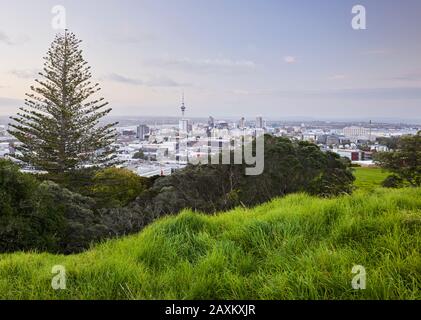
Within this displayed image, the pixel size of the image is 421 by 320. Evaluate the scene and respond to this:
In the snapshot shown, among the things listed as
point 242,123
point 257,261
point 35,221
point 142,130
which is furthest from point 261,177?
point 142,130

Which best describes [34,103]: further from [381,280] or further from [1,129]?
[381,280]

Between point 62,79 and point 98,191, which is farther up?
point 62,79

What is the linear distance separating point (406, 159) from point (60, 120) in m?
16.1

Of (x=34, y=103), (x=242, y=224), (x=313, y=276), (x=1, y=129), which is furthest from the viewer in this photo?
(x=1, y=129)

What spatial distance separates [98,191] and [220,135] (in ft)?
23.3

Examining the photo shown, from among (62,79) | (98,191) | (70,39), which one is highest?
(70,39)

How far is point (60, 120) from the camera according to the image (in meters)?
18.7

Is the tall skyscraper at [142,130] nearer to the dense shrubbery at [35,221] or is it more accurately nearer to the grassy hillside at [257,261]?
the dense shrubbery at [35,221]

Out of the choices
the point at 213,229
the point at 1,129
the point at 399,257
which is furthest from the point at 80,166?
the point at 399,257

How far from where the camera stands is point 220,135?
20375 mm

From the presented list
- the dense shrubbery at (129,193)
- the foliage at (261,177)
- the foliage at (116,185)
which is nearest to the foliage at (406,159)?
the dense shrubbery at (129,193)

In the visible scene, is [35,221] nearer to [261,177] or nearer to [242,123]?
[261,177]
